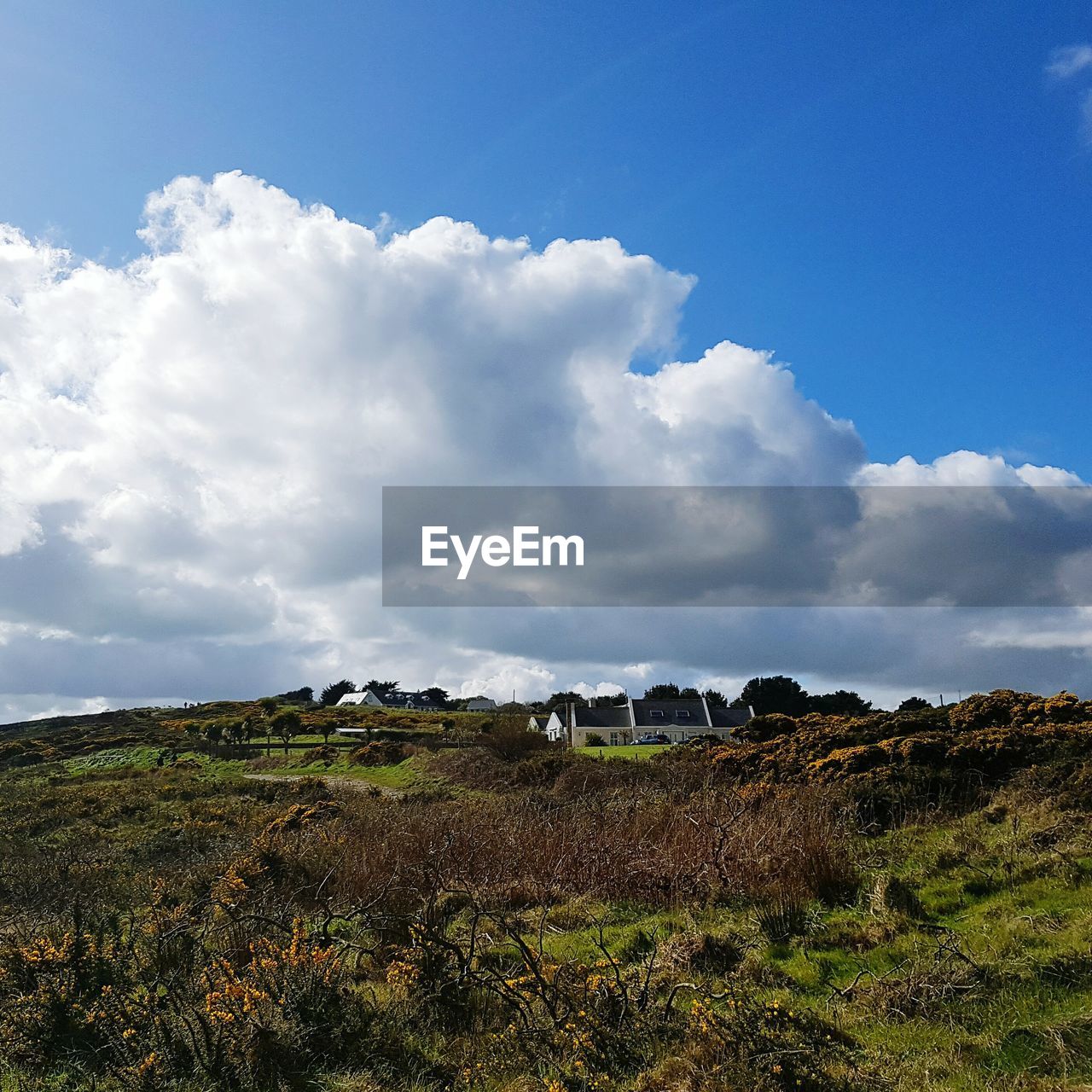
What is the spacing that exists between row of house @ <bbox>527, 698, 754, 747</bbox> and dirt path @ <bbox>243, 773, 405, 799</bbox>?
92.2 feet

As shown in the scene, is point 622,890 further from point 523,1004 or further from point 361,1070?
point 361,1070

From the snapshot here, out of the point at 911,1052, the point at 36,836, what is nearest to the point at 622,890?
the point at 911,1052

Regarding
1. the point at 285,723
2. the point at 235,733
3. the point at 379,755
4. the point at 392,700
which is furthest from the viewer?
the point at 392,700

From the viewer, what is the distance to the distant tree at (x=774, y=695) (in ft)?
188

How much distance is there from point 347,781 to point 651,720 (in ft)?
123

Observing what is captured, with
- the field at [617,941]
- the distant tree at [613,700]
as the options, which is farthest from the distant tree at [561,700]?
the field at [617,941]

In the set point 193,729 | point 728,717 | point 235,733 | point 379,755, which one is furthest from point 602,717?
point 379,755

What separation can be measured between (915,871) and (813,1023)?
14.7 ft

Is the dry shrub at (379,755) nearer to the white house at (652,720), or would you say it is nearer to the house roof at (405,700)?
the white house at (652,720)

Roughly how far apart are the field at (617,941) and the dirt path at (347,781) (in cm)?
1007

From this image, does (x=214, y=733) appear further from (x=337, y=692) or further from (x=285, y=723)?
(x=337, y=692)

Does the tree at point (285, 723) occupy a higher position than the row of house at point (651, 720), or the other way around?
the tree at point (285, 723)

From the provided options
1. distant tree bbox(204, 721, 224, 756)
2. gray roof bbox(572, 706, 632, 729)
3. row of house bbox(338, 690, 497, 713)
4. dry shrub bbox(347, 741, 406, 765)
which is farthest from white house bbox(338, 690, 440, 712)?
dry shrub bbox(347, 741, 406, 765)

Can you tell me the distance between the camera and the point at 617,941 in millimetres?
7988
